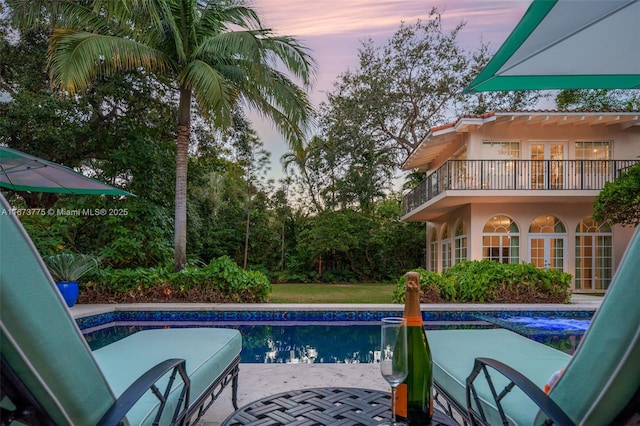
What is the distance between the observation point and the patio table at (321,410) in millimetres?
1573

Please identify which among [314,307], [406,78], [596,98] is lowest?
[314,307]

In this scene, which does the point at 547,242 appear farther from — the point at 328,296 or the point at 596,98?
the point at 596,98

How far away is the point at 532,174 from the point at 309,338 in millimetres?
9104

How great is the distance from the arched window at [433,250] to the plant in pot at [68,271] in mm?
12597

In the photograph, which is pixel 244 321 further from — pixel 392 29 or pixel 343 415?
pixel 392 29

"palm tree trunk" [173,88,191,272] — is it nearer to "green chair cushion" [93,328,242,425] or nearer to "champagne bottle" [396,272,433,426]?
"green chair cushion" [93,328,242,425]

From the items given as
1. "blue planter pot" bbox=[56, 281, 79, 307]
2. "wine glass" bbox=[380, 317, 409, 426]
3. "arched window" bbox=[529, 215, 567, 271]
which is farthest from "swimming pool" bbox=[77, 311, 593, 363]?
"arched window" bbox=[529, 215, 567, 271]

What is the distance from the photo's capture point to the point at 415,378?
142 centimetres

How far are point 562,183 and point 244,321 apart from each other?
9998 millimetres

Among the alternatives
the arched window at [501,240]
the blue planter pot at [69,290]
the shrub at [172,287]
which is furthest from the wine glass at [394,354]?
the arched window at [501,240]

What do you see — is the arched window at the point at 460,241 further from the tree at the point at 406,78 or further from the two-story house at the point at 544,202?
the tree at the point at 406,78

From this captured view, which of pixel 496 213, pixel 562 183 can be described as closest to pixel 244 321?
pixel 496 213

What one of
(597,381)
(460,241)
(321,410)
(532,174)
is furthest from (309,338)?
(532,174)

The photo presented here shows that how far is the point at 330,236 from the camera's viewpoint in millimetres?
16125
